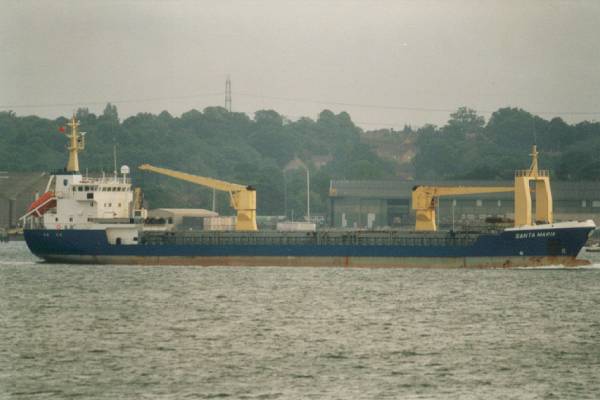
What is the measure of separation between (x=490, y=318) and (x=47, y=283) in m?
24.3

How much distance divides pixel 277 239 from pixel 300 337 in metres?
28.5

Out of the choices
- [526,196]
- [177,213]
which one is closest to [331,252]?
[526,196]

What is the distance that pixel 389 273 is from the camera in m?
64.6

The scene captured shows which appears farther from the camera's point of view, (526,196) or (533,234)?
(526,196)

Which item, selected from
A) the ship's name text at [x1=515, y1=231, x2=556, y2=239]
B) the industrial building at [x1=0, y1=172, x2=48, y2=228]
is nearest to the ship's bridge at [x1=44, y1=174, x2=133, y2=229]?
the ship's name text at [x1=515, y1=231, x2=556, y2=239]

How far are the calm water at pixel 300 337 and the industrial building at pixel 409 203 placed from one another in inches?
2046

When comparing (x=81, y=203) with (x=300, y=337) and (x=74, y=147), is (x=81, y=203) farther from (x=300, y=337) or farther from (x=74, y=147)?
(x=300, y=337)

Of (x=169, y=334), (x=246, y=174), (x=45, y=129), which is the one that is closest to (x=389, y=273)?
(x=169, y=334)

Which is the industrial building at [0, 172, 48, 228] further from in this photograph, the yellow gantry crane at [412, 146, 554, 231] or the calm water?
the calm water

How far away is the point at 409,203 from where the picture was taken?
11981 cm

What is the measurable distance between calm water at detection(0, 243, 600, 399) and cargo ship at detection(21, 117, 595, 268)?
2.51 m

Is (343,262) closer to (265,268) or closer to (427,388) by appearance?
(265,268)

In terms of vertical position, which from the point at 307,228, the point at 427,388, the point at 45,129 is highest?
the point at 45,129

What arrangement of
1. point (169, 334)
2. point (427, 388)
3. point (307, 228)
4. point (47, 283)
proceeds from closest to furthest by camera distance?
point (427, 388), point (169, 334), point (47, 283), point (307, 228)
